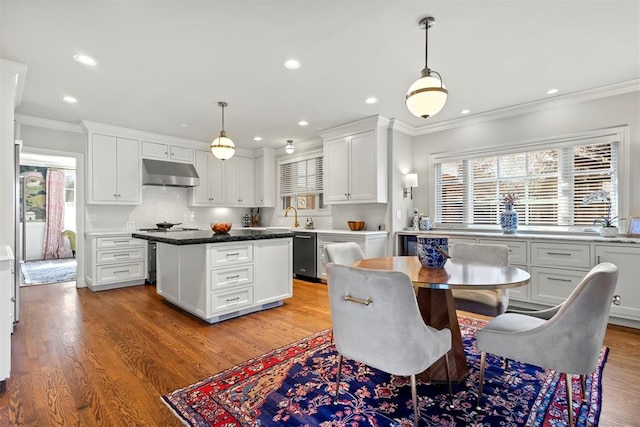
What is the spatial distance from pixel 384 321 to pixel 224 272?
2.22 meters

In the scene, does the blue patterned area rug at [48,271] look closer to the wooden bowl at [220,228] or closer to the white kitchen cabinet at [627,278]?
the wooden bowl at [220,228]

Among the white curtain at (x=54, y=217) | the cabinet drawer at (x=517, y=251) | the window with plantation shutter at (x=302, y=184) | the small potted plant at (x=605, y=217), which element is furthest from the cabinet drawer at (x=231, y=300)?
the white curtain at (x=54, y=217)

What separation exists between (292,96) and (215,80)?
901mm

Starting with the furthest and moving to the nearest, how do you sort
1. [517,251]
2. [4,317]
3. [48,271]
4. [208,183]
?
[48,271] → [208,183] → [517,251] → [4,317]

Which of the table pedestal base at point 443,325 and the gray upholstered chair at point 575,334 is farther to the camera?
the table pedestal base at point 443,325

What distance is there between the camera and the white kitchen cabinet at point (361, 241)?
4648 mm

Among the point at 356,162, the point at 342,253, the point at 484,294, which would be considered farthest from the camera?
the point at 356,162

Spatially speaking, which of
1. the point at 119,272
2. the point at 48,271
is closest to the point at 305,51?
the point at 119,272

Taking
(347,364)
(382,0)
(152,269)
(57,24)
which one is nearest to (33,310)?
(152,269)

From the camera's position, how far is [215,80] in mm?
3352

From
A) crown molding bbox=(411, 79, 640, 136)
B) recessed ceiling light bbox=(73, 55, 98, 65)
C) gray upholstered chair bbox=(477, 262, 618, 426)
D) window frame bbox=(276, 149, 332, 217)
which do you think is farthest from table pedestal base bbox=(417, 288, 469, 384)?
window frame bbox=(276, 149, 332, 217)

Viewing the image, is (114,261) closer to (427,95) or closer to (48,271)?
(48,271)

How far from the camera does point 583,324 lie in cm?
152

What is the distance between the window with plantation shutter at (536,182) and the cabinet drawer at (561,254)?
2.03 ft
